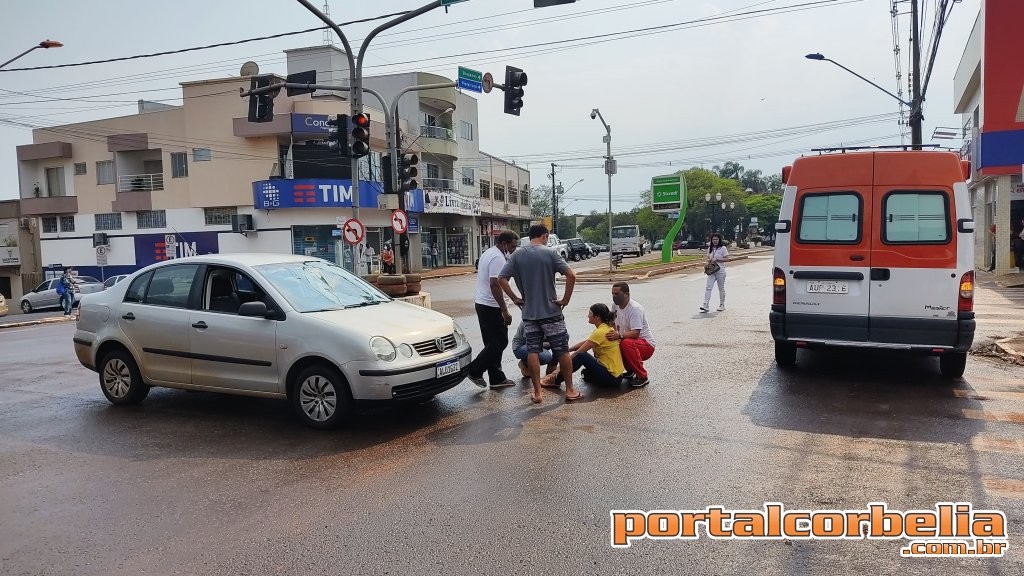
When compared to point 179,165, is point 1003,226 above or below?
below

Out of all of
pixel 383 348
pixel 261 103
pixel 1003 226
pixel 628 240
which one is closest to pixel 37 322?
pixel 261 103

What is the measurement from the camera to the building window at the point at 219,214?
38.4 metres

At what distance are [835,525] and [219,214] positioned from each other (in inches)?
1538

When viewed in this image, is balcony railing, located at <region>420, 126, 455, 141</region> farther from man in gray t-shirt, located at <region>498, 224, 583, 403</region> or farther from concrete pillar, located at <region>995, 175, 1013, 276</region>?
man in gray t-shirt, located at <region>498, 224, 583, 403</region>

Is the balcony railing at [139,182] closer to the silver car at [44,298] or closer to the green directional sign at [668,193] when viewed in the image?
the silver car at [44,298]

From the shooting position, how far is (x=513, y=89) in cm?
1666

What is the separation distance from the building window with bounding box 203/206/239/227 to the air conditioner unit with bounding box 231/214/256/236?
3.00 feet

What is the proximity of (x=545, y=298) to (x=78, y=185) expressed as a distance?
43.6 metres

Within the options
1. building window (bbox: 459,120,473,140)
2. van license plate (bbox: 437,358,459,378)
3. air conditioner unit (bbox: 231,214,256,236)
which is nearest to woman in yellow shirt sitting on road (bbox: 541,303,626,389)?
van license plate (bbox: 437,358,459,378)

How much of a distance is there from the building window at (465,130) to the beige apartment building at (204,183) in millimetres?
7045

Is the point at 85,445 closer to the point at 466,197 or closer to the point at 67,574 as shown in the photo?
the point at 67,574

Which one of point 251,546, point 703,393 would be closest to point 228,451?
point 251,546

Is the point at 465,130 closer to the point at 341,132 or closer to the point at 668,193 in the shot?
the point at 668,193

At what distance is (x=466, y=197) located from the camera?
50.5 m
